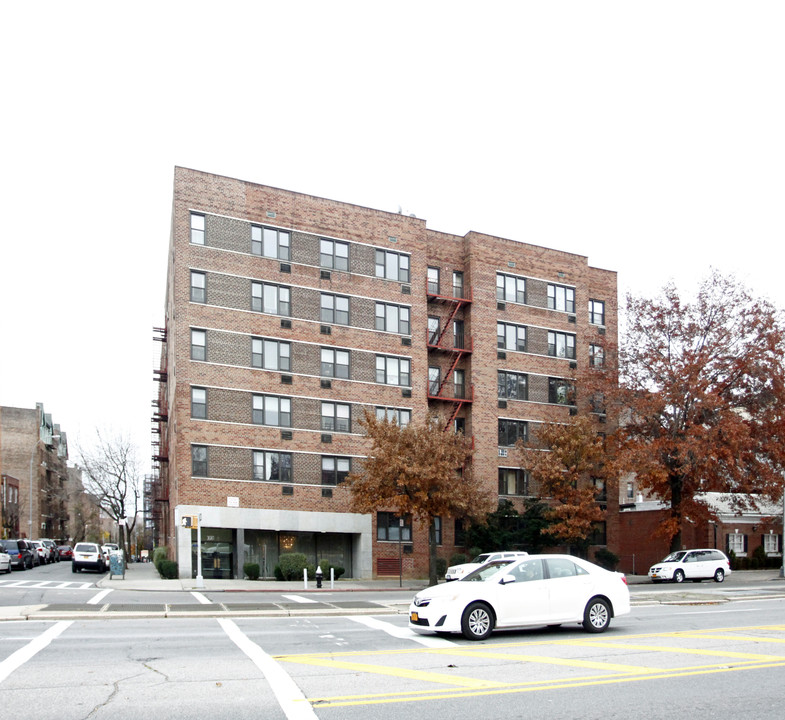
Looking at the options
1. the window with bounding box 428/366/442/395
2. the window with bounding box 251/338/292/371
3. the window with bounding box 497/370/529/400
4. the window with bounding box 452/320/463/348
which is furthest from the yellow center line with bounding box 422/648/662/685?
the window with bounding box 452/320/463/348

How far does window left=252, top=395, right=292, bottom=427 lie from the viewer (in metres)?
42.8

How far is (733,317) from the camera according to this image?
4409 centimetres

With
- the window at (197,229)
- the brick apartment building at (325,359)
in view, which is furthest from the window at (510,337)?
the window at (197,229)

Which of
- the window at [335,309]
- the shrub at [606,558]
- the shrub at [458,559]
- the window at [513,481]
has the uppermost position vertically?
the window at [335,309]

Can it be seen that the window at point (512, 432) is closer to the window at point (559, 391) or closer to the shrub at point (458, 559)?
the window at point (559, 391)

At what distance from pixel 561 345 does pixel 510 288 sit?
15.7ft

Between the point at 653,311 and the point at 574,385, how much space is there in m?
7.45

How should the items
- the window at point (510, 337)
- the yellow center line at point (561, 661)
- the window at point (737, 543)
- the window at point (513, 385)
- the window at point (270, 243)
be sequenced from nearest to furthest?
the yellow center line at point (561, 661) → the window at point (270, 243) → the window at point (513, 385) → the window at point (510, 337) → the window at point (737, 543)

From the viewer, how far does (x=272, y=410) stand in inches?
1700

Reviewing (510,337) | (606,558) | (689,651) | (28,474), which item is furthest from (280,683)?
(28,474)

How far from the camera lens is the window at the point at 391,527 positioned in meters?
45.2

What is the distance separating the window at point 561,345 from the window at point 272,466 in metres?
17.4

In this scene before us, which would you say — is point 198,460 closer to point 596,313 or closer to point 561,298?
point 561,298

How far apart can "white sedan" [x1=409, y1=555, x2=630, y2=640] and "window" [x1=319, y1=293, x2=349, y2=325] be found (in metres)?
29.8
